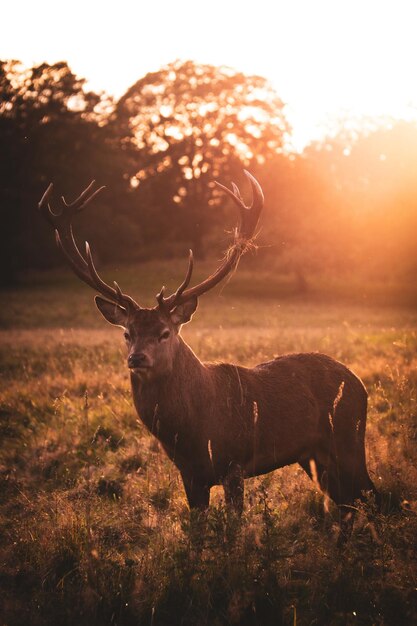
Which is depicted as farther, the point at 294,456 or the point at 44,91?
the point at 44,91

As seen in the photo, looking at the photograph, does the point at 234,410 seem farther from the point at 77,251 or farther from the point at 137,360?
the point at 77,251

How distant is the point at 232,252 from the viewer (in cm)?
564

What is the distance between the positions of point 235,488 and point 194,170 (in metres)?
A: 42.0

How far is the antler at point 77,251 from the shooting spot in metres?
5.46

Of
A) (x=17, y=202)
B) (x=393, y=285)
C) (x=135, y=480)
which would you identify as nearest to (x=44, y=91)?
(x=17, y=202)

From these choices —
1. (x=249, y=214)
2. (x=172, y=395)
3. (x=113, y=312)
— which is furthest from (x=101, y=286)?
(x=249, y=214)

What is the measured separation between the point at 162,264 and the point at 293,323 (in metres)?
19.5

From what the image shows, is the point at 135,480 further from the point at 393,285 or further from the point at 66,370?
the point at 393,285

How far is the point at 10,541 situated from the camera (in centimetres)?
481

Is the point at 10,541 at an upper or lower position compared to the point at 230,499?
lower

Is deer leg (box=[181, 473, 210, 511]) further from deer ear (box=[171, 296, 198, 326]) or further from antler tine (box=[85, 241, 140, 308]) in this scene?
antler tine (box=[85, 241, 140, 308])

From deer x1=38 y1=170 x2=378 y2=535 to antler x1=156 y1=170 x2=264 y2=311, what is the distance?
12 mm

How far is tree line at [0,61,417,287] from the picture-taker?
111 ft

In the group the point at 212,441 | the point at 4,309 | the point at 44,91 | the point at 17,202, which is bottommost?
the point at 4,309
